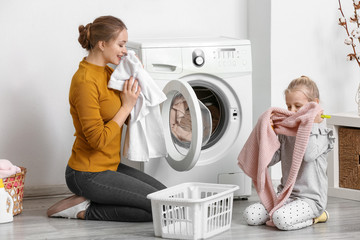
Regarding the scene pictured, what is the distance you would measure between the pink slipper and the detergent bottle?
20 cm

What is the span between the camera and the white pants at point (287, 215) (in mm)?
2834

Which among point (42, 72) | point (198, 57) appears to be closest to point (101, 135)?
point (198, 57)

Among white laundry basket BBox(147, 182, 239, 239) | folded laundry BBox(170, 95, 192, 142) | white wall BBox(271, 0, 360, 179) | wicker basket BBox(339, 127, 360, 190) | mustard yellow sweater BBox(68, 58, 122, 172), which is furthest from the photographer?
white wall BBox(271, 0, 360, 179)

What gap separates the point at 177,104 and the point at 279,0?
91 cm

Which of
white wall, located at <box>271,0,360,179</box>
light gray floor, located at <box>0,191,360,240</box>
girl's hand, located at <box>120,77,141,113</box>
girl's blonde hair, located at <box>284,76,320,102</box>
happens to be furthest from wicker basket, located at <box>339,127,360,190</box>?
girl's hand, located at <box>120,77,141,113</box>

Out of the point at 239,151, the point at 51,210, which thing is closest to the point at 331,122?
the point at 239,151

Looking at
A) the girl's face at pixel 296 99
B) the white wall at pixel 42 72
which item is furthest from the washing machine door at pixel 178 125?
the white wall at pixel 42 72

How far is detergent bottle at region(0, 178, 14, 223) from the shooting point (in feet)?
9.87

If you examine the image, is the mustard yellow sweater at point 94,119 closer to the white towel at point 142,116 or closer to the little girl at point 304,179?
the white towel at point 142,116

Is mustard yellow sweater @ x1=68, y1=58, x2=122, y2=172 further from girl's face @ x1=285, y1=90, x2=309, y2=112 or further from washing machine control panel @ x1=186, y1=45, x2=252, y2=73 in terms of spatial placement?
girl's face @ x1=285, y1=90, x2=309, y2=112

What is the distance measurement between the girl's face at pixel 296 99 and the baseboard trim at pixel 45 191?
1.31 metres

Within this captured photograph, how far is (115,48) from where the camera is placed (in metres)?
2.97

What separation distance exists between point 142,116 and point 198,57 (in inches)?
16.3

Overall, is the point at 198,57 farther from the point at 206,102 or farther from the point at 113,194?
the point at 113,194
